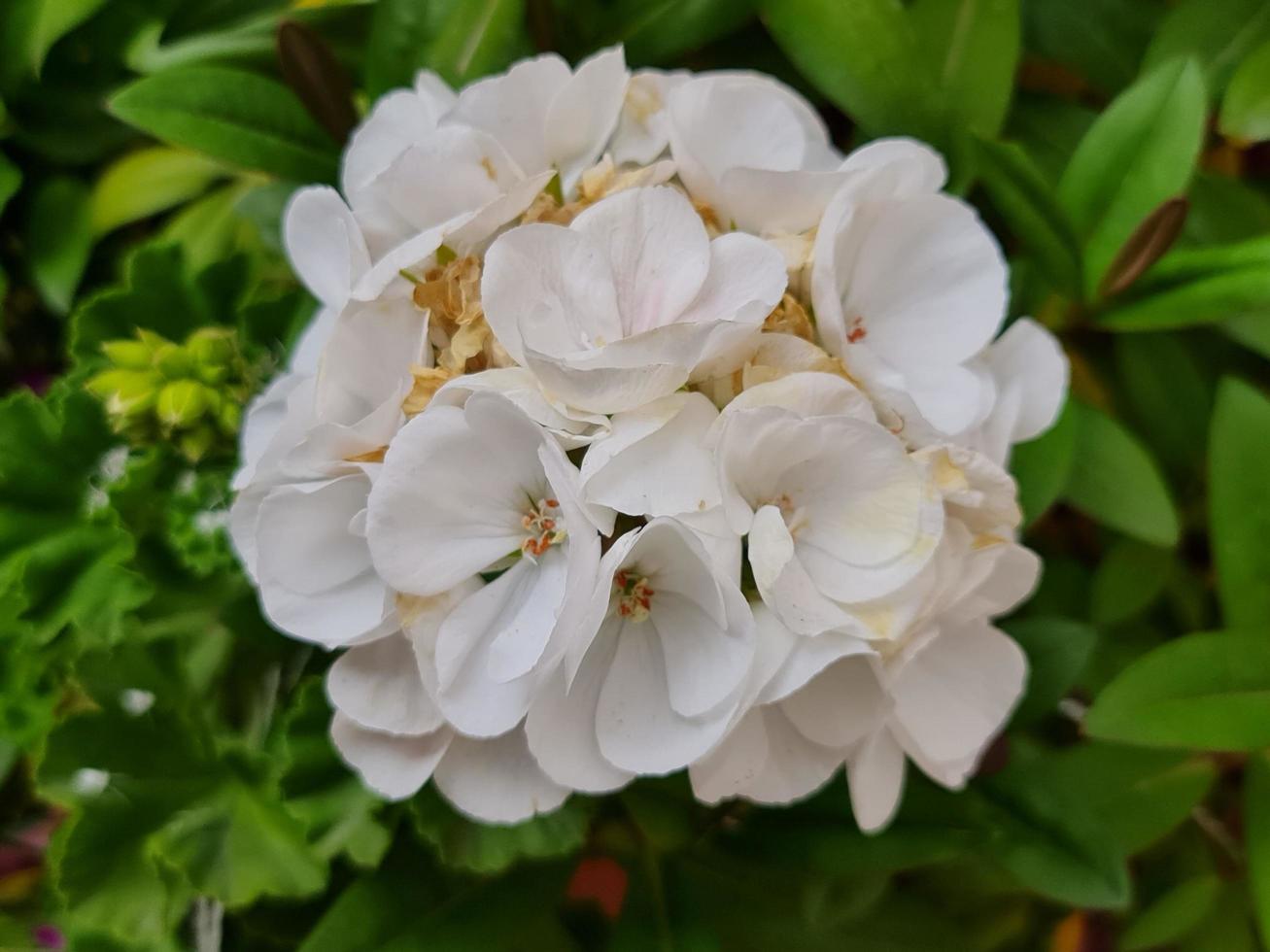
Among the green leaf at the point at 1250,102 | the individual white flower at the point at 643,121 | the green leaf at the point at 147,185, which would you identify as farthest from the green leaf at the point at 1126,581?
the green leaf at the point at 147,185

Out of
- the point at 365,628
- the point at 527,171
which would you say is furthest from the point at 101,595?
the point at 527,171

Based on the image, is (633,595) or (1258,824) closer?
(633,595)

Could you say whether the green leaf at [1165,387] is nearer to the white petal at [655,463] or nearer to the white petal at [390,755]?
the white petal at [655,463]

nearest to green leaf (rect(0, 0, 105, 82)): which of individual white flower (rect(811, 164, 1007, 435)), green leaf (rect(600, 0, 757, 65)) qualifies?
green leaf (rect(600, 0, 757, 65))

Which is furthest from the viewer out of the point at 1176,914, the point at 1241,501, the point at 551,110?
the point at 1176,914

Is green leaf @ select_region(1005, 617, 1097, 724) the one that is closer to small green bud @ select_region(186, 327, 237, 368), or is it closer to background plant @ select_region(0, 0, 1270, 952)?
background plant @ select_region(0, 0, 1270, 952)

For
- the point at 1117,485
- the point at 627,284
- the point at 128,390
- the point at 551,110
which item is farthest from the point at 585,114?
the point at 1117,485

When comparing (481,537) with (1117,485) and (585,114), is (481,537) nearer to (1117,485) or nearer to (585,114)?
(585,114)
